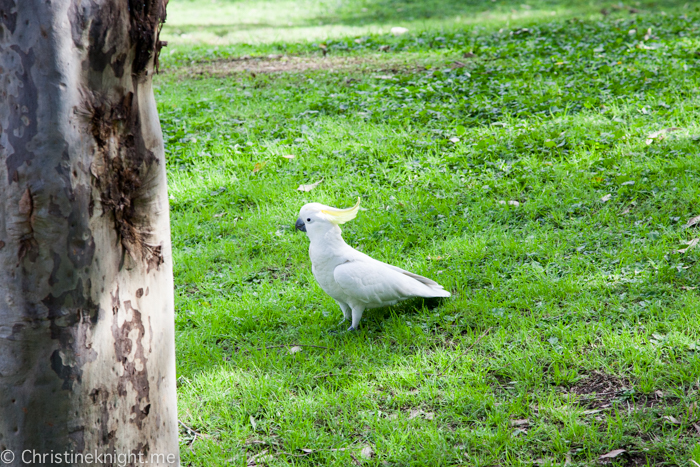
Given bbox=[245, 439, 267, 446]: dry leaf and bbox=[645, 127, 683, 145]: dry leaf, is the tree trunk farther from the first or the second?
bbox=[645, 127, 683, 145]: dry leaf

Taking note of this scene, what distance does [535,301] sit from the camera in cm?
345

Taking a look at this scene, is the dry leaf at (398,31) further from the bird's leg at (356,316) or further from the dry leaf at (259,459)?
the dry leaf at (259,459)

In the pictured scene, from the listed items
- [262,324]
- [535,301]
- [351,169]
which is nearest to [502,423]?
[535,301]

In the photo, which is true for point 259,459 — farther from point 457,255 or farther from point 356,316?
point 457,255

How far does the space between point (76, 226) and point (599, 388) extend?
2.44 meters

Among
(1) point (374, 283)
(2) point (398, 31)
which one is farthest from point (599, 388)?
(2) point (398, 31)

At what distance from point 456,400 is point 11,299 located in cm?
200

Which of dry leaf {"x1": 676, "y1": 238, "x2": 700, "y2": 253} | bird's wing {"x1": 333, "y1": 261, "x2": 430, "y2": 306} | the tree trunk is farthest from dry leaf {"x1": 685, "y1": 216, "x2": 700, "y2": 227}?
the tree trunk

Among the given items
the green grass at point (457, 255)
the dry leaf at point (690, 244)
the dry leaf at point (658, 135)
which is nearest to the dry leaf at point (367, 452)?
the green grass at point (457, 255)

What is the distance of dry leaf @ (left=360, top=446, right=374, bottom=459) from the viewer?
2.51m

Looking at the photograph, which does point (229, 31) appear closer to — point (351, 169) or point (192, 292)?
point (351, 169)

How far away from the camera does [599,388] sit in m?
2.73

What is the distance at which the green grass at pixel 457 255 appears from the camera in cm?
263

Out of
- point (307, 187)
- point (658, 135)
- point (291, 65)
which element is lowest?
point (307, 187)
